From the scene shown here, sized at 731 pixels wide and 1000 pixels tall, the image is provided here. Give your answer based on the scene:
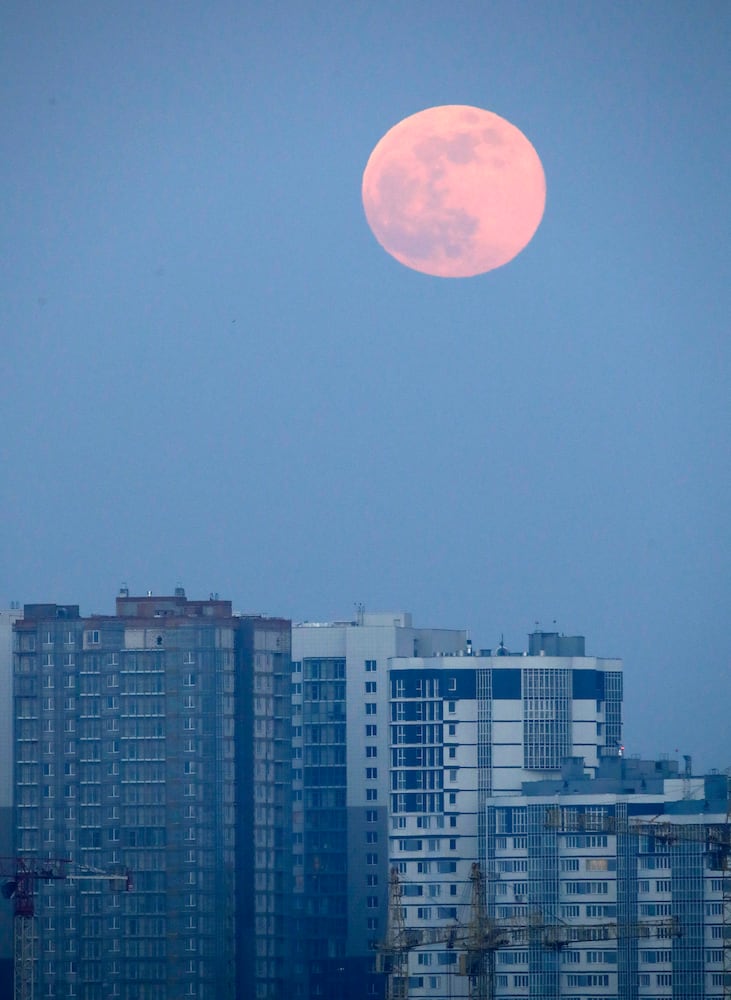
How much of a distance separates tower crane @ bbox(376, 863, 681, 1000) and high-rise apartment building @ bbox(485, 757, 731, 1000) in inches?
1.9

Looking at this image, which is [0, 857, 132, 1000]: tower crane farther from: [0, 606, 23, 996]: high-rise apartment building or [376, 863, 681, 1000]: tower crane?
[376, 863, 681, 1000]: tower crane

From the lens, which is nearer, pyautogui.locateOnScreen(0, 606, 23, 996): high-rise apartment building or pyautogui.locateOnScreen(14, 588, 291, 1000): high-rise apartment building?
pyautogui.locateOnScreen(14, 588, 291, 1000): high-rise apartment building

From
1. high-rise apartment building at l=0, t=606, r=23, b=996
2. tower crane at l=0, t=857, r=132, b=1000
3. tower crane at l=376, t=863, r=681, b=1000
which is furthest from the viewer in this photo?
high-rise apartment building at l=0, t=606, r=23, b=996

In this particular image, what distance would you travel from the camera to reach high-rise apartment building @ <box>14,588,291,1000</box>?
4894 centimetres

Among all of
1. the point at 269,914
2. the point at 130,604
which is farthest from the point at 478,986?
the point at 130,604

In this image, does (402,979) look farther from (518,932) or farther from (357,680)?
(357,680)

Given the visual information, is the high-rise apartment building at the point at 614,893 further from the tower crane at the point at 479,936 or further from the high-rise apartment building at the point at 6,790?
the high-rise apartment building at the point at 6,790

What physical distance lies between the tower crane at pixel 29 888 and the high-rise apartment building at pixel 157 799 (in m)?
0.27

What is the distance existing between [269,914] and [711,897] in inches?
411

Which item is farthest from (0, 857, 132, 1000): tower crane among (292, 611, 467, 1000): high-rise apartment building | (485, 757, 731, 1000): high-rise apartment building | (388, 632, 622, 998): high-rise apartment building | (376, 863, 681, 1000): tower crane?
(485, 757, 731, 1000): high-rise apartment building

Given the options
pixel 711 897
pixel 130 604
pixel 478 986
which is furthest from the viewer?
pixel 130 604

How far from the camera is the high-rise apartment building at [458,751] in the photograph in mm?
49219

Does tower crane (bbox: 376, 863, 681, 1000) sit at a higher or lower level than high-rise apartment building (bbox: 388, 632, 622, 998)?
lower

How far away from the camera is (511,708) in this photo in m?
49.8
